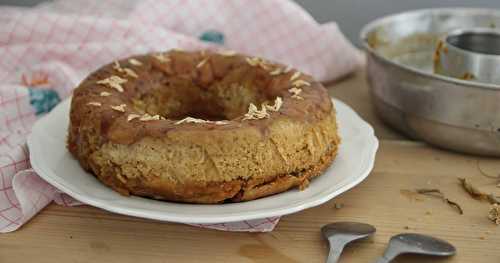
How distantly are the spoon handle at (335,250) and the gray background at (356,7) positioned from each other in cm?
178

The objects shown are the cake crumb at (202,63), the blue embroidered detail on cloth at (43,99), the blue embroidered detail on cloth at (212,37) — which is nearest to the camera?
the cake crumb at (202,63)

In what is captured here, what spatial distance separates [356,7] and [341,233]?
1770 millimetres

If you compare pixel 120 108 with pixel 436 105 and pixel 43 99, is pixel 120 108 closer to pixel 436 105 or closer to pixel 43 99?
pixel 43 99

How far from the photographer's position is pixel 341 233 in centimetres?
127

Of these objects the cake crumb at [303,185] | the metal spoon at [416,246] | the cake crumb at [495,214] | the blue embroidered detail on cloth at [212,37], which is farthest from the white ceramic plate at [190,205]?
the blue embroidered detail on cloth at [212,37]

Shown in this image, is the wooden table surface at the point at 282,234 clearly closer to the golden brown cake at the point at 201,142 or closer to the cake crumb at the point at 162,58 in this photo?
the golden brown cake at the point at 201,142

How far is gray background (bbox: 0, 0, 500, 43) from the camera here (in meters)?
2.82

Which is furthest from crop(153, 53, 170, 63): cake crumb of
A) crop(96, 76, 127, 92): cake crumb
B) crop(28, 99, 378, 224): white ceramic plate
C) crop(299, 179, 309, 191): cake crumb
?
crop(299, 179, 309, 191): cake crumb

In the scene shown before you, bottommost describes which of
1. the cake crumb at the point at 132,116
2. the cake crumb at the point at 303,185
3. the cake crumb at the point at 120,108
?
the cake crumb at the point at 303,185

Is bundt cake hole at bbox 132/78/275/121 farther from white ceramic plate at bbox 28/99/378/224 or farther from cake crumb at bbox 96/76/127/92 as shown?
white ceramic plate at bbox 28/99/378/224

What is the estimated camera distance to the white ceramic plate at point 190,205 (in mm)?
1217

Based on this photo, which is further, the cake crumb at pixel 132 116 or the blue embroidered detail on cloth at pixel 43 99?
the blue embroidered detail on cloth at pixel 43 99

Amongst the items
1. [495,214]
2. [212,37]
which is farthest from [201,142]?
[212,37]

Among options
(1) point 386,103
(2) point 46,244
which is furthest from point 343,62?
(2) point 46,244
